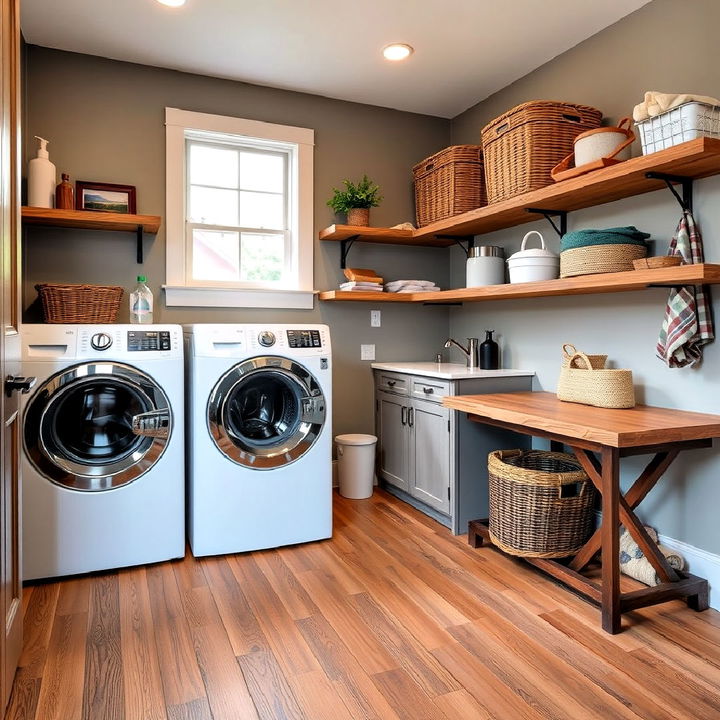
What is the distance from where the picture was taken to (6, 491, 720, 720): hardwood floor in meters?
1.63

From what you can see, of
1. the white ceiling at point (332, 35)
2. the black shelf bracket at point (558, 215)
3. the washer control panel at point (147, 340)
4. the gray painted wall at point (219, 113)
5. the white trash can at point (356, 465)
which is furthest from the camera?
the white trash can at point (356, 465)

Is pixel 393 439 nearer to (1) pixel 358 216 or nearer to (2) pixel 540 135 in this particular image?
(1) pixel 358 216

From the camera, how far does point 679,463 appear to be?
2408 mm

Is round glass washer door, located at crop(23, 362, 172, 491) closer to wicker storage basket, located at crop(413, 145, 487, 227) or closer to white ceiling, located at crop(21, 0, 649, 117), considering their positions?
white ceiling, located at crop(21, 0, 649, 117)

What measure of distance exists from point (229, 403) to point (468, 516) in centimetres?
134

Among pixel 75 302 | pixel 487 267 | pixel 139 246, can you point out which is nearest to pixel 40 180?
pixel 139 246

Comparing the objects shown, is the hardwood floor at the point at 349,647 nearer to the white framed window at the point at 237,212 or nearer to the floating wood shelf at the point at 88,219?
the white framed window at the point at 237,212

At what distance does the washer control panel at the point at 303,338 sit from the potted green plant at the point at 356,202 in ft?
3.27

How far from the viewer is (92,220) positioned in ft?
9.51

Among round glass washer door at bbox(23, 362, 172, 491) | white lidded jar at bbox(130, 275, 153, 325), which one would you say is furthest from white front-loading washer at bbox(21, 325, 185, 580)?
white lidded jar at bbox(130, 275, 153, 325)

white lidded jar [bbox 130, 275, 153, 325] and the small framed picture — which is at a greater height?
the small framed picture

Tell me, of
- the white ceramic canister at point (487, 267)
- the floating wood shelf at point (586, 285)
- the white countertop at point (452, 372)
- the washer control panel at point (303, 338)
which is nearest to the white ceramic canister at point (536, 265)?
the floating wood shelf at point (586, 285)

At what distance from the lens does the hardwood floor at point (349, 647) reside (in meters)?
1.63

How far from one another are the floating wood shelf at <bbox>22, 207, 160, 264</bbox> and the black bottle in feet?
6.29
